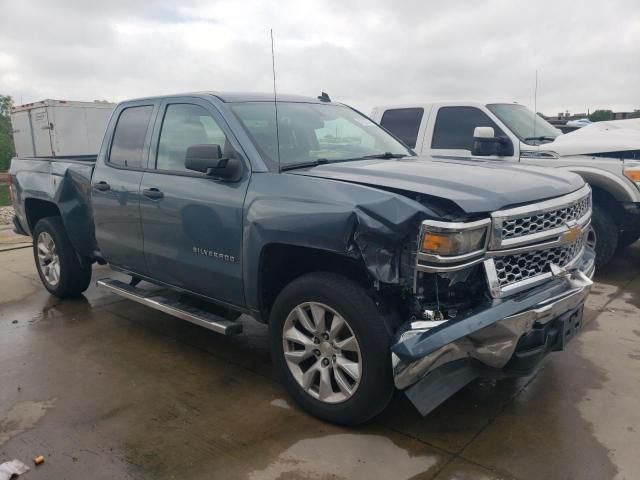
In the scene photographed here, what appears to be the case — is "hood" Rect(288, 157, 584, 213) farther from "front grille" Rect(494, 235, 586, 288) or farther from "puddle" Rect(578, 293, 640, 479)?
"puddle" Rect(578, 293, 640, 479)

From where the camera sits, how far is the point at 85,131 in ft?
46.1

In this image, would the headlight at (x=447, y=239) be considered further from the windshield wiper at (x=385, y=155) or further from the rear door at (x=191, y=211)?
the windshield wiper at (x=385, y=155)

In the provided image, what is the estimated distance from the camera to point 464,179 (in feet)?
10.3

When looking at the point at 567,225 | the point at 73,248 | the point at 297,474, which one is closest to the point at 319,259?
the point at 297,474

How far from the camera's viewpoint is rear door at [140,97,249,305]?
11.9ft

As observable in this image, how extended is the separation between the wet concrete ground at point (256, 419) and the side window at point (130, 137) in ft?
4.84

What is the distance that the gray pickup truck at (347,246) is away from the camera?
2.79m

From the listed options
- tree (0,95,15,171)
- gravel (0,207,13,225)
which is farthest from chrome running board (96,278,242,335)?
tree (0,95,15,171)

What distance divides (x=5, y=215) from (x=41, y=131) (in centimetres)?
246

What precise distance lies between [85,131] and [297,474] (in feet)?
43.2

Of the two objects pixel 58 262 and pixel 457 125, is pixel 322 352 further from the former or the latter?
pixel 457 125

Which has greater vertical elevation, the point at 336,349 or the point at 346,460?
the point at 336,349

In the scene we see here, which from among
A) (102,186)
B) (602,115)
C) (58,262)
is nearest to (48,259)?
(58,262)

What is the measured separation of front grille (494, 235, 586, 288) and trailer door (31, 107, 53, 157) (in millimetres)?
13102
